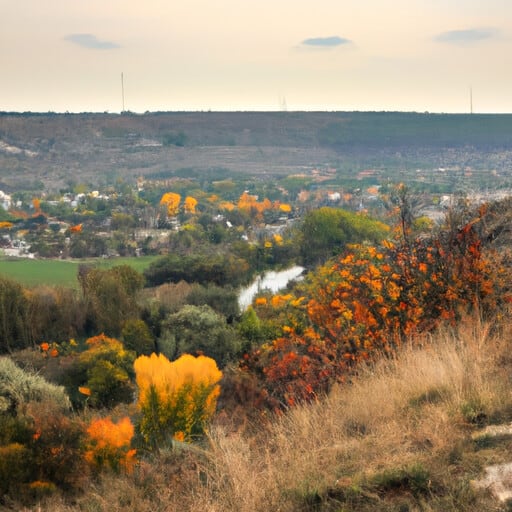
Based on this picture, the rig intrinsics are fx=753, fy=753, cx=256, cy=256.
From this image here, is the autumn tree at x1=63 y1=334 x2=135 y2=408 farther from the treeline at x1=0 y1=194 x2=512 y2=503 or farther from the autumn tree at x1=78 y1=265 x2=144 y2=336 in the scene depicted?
the autumn tree at x1=78 y1=265 x2=144 y2=336

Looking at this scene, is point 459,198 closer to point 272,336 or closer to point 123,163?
point 272,336

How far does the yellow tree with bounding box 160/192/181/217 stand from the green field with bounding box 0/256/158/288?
26.2 m

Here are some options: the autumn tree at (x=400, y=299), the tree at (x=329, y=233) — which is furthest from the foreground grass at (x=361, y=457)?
the tree at (x=329, y=233)

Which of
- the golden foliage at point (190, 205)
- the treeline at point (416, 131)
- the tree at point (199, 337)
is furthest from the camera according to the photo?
the treeline at point (416, 131)

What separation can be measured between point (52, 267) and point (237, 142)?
93.0 m

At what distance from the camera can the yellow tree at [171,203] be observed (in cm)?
8235

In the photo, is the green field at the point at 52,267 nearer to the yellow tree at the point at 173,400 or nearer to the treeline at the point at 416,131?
the yellow tree at the point at 173,400

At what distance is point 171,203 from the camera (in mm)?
88188

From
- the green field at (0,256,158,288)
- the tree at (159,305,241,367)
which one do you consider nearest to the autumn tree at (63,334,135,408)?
the tree at (159,305,241,367)

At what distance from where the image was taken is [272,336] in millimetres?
23672

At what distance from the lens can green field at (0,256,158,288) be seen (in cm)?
4497

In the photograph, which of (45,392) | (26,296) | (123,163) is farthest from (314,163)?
(45,392)

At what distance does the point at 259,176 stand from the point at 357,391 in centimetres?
12092

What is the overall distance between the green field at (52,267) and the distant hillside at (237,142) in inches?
2631
